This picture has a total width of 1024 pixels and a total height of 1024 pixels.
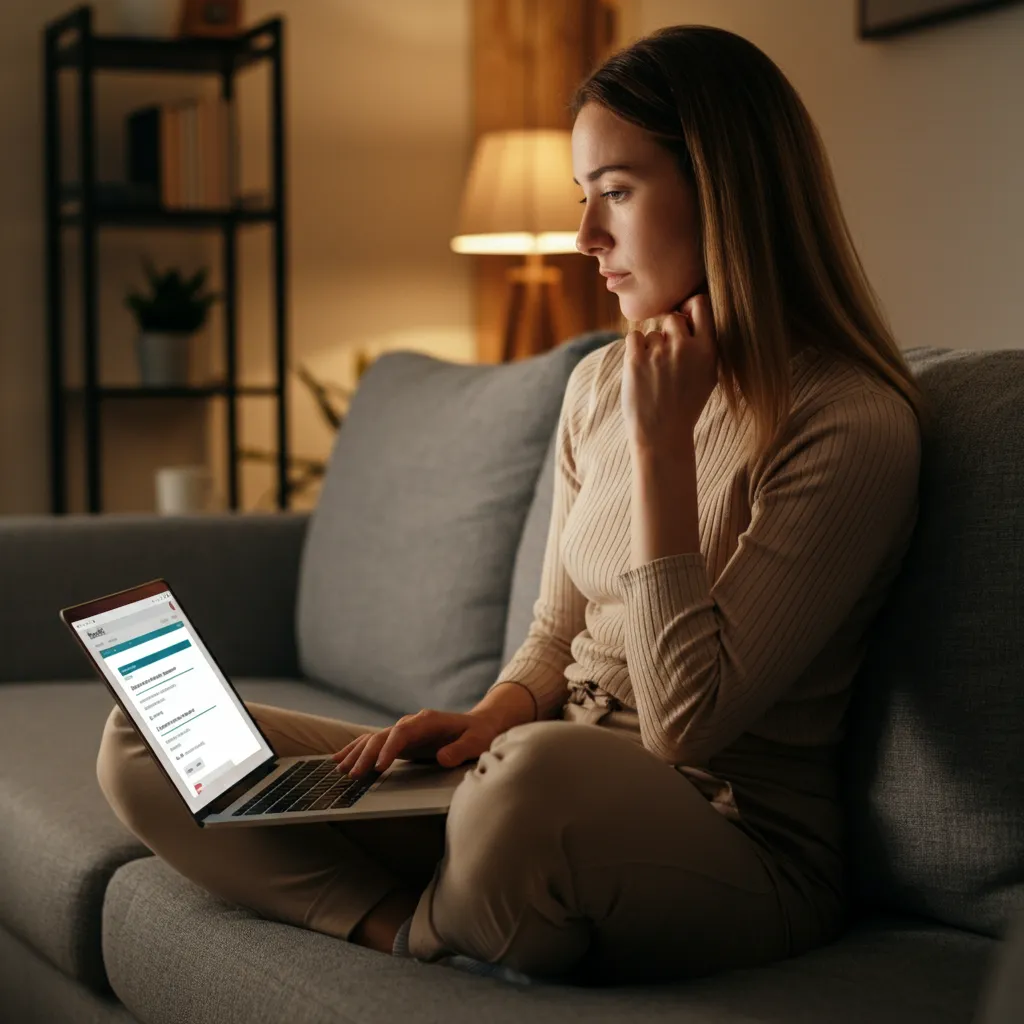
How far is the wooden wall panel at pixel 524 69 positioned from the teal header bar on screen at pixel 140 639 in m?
2.93

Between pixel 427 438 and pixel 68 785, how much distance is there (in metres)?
0.71

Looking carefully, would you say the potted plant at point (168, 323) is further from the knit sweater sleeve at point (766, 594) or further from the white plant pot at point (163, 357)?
the knit sweater sleeve at point (766, 594)

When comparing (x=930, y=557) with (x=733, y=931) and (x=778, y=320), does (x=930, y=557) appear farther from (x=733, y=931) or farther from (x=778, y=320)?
(x=733, y=931)

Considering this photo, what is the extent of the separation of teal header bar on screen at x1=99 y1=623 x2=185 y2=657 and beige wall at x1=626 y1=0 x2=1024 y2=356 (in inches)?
58.1

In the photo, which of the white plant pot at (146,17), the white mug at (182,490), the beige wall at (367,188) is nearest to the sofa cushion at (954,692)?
the beige wall at (367,188)

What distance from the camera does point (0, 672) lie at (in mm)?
2268

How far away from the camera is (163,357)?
3.57 metres

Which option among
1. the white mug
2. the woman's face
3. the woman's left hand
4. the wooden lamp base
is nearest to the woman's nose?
the woman's face

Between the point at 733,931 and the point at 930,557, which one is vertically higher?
the point at 930,557

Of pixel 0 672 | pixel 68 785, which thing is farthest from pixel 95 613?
pixel 0 672

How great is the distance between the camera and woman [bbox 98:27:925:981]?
39.8 inches

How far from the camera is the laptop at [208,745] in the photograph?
1.12m

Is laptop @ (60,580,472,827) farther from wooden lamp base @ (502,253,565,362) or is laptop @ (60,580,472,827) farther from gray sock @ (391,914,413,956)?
wooden lamp base @ (502,253,565,362)

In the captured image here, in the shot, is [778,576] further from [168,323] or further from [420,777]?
[168,323]
